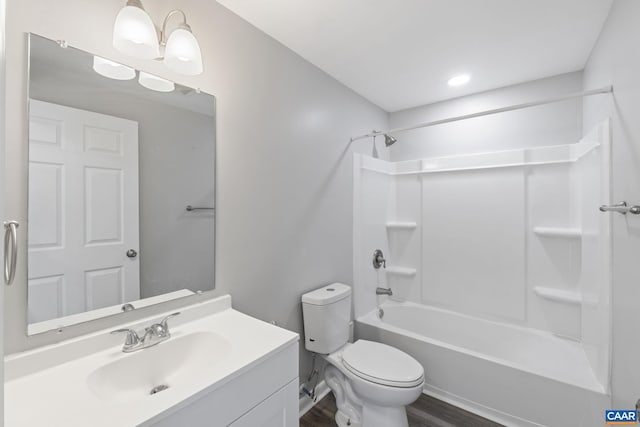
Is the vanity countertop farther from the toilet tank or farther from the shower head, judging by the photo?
the shower head

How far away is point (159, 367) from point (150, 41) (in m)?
1.23

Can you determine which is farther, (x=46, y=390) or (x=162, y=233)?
(x=162, y=233)

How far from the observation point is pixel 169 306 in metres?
1.22

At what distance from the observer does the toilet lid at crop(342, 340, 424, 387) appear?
1.52 meters

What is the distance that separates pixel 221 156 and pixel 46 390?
3.45ft

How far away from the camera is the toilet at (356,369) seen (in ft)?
4.97

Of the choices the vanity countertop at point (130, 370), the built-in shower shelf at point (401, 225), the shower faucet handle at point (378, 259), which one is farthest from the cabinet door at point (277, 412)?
the built-in shower shelf at point (401, 225)

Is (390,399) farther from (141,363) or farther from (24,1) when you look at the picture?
(24,1)

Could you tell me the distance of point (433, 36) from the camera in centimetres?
164

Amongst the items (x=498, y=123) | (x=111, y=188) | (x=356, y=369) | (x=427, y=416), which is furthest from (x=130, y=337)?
(x=498, y=123)

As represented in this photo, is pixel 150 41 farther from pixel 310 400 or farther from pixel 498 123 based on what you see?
pixel 498 123

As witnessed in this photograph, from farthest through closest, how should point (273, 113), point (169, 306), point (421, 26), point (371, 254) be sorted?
point (371, 254)
point (273, 113)
point (421, 26)
point (169, 306)

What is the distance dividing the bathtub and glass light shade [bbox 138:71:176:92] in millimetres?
2069

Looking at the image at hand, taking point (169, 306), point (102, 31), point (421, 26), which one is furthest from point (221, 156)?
point (421, 26)
